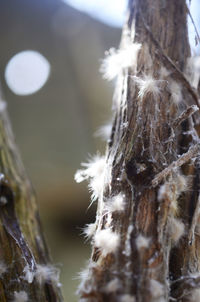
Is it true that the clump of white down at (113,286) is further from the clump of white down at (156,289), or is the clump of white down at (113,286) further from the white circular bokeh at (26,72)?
the white circular bokeh at (26,72)

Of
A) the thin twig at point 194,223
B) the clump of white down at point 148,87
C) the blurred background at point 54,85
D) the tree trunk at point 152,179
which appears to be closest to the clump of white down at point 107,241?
the tree trunk at point 152,179

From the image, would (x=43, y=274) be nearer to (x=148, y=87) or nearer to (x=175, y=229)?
(x=175, y=229)

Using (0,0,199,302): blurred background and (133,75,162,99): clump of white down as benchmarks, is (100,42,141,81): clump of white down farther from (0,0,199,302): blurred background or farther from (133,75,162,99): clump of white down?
(0,0,199,302): blurred background

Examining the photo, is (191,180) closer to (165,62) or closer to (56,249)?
(165,62)

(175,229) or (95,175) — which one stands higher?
(95,175)

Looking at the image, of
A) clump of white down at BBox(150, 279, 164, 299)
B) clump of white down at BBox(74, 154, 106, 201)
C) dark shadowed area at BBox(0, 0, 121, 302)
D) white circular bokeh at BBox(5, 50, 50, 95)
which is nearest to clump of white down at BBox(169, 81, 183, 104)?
clump of white down at BBox(74, 154, 106, 201)

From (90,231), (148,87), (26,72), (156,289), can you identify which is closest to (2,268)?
(90,231)

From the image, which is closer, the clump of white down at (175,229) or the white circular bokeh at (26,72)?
the clump of white down at (175,229)
